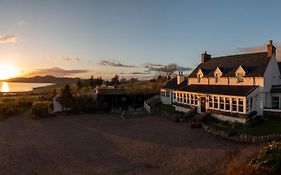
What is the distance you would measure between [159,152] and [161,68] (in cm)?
7625

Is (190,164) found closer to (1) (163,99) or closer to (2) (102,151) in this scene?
(2) (102,151)

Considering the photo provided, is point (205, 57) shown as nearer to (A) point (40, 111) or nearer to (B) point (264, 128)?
(B) point (264, 128)

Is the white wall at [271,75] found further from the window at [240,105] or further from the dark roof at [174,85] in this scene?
the dark roof at [174,85]

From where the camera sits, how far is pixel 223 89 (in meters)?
32.7

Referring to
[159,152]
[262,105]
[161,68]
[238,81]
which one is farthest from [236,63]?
[161,68]

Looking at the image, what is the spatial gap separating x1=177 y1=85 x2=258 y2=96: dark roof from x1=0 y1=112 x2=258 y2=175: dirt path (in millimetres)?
6386

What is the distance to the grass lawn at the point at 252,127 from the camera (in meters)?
Answer: 24.0

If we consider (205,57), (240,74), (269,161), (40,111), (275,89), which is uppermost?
(205,57)

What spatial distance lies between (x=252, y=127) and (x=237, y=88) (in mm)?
6598

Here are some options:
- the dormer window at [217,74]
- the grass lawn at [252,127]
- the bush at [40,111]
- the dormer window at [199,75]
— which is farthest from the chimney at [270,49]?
the bush at [40,111]

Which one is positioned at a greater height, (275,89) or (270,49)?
(270,49)

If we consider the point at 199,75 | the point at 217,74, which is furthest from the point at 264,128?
the point at 199,75

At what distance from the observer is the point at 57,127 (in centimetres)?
3172

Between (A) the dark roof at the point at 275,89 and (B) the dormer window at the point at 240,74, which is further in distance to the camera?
(B) the dormer window at the point at 240,74
